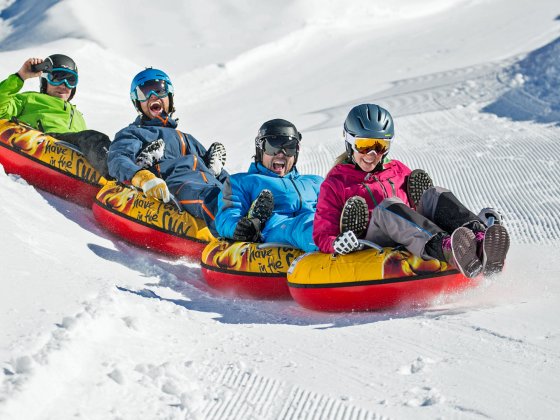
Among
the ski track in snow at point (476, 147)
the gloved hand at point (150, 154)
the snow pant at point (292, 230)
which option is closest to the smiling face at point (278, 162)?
the snow pant at point (292, 230)

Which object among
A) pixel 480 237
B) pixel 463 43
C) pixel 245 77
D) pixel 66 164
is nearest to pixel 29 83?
pixel 245 77

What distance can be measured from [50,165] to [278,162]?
7.44 ft

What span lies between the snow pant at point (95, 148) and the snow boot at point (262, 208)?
1.84 meters

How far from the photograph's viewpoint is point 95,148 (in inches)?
265

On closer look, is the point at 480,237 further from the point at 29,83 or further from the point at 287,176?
the point at 29,83

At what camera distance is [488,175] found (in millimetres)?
7906

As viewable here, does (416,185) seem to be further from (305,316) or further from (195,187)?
(195,187)

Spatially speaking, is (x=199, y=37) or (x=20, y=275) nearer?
(x=20, y=275)

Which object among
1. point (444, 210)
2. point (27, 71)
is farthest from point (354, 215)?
point (27, 71)

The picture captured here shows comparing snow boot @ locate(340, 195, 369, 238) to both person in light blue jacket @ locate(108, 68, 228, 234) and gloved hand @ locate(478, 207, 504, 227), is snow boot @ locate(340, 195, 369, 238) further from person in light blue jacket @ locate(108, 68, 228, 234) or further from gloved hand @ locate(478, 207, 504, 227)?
person in light blue jacket @ locate(108, 68, 228, 234)

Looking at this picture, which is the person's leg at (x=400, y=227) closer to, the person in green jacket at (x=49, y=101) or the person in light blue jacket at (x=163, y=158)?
the person in light blue jacket at (x=163, y=158)

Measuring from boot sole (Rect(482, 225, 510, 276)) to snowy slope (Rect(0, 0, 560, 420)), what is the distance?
24cm

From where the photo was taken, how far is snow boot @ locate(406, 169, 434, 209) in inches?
193

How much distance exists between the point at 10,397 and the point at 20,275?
4.62 ft
